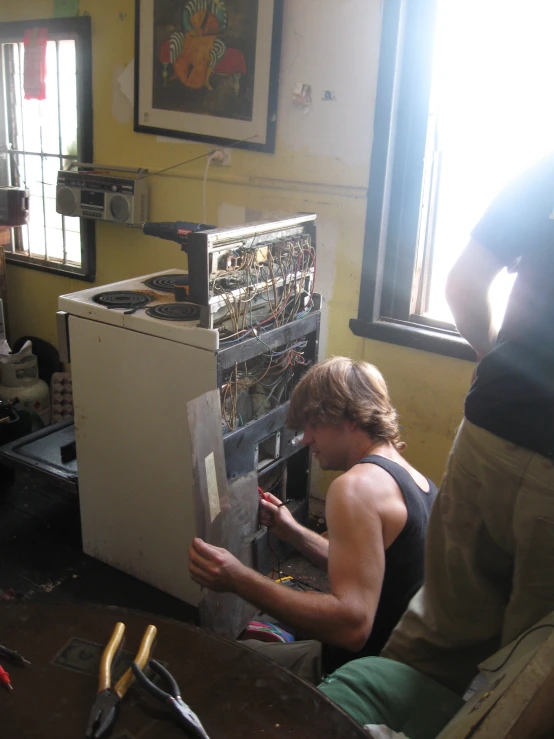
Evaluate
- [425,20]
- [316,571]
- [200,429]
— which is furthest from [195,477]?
[425,20]

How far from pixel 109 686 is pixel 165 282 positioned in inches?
63.9

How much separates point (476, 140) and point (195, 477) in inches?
60.3

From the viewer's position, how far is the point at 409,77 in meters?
2.24

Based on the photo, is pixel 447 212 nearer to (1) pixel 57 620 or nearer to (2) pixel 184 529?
(2) pixel 184 529

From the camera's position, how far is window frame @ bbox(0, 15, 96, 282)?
302cm

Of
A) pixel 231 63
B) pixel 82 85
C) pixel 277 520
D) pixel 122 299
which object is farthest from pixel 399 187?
pixel 82 85

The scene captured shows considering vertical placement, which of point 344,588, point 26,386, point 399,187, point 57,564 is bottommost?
point 57,564

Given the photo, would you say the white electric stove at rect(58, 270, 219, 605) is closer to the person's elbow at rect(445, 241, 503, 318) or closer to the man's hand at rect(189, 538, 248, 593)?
the man's hand at rect(189, 538, 248, 593)

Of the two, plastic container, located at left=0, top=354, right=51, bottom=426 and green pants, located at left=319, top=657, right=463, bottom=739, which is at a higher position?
green pants, located at left=319, top=657, right=463, bottom=739

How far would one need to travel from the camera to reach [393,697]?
→ 1.19m

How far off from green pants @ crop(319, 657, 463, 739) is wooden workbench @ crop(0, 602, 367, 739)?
239mm

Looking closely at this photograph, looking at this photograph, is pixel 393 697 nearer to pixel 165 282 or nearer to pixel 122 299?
pixel 122 299

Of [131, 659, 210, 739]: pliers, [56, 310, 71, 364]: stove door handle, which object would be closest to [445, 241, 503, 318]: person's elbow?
[131, 659, 210, 739]: pliers

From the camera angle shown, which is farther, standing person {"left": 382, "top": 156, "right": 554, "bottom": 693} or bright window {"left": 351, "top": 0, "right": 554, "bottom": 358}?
bright window {"left": 351, "top": 0, "right": 554, "bottom": 358}
